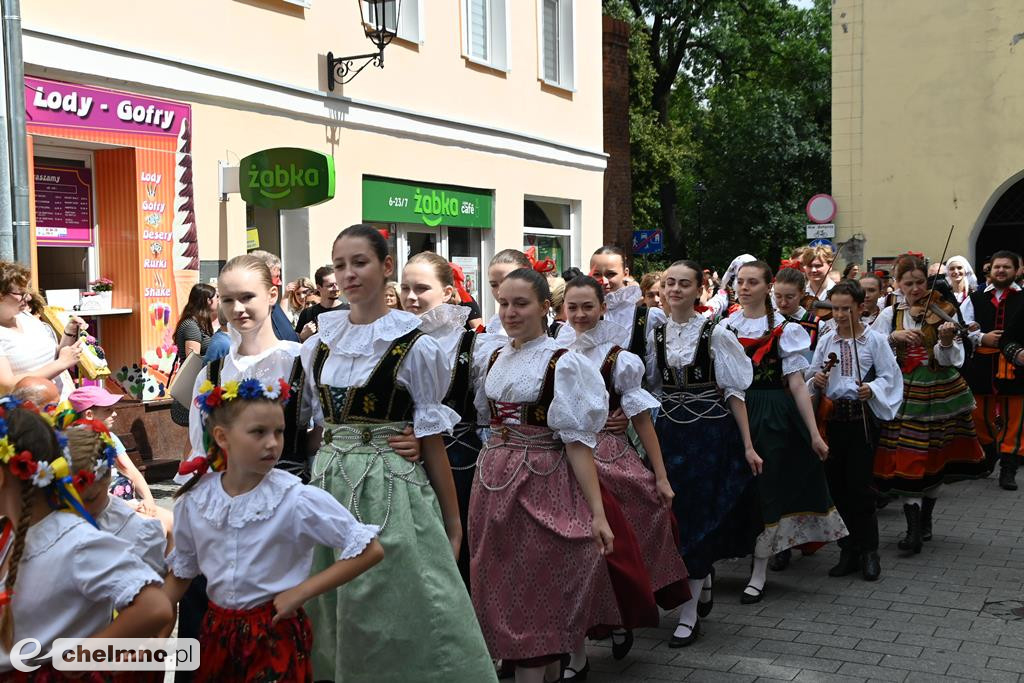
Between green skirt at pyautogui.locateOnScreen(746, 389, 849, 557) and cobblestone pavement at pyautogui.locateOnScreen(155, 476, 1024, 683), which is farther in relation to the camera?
green skirt at pyautogui.locateOnScreen(746, 389, 849, 557)

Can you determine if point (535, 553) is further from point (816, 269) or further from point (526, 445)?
point (816, 269)

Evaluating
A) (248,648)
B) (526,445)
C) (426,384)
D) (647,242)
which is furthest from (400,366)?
(647,242)

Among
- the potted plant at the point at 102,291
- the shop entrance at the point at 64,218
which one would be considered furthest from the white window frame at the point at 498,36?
the potted plant at the point at 102,291

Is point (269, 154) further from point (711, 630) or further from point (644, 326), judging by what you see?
point (711, 630)

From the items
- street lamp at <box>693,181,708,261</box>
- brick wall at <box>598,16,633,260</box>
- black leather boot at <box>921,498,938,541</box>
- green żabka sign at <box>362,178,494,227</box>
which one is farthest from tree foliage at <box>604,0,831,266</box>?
black leather boot at <box>921,498,938,541</box>

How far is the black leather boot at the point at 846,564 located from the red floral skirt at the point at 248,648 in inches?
191

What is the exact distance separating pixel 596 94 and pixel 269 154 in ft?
30.0

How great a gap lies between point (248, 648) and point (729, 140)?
39.6 meters

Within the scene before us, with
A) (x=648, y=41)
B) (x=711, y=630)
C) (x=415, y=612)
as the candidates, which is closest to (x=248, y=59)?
(x=711, y=630)

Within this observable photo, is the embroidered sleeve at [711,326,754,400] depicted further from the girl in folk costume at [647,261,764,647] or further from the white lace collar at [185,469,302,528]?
the white lace collar at [185,469,302,528]

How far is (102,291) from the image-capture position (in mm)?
10125

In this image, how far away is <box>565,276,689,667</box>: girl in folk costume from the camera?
5512 mm

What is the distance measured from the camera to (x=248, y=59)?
11406 millimetres

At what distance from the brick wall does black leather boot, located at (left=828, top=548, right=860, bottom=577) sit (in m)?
16.2
